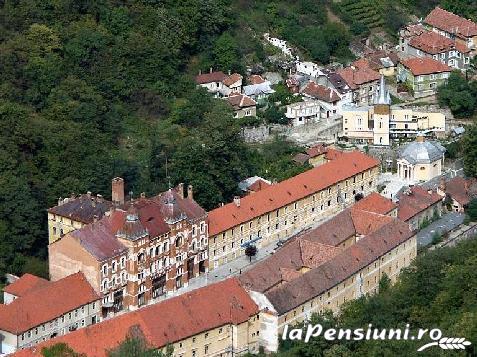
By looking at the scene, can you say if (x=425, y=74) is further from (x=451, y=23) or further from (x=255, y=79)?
(x=255, y=79)

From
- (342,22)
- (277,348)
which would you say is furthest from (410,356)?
(342,22)

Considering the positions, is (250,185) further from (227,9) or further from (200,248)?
(227,9)

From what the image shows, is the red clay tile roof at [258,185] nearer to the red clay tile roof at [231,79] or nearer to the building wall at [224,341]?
the red clay tile roof at [231,79]

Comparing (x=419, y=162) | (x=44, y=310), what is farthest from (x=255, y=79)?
(x=44, y=310)

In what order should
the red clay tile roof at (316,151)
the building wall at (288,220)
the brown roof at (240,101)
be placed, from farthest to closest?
the brown roof at (240,101) → the red clay tile roof at (316,151) → the building wall at (288,220)

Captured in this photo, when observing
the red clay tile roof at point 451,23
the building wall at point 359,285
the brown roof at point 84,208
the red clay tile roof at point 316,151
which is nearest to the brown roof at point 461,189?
the red clay tile roof at point 316,151

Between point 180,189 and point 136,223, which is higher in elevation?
point 180,189
